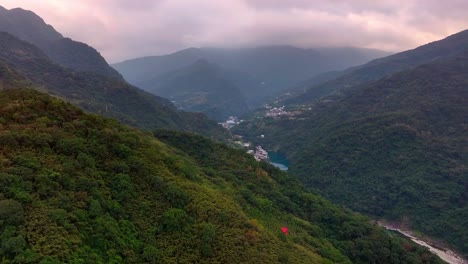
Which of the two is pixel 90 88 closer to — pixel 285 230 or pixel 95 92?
pixel 95 92

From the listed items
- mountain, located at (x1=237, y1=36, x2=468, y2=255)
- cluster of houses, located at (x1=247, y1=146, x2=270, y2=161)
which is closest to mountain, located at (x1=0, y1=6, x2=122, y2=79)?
cluster of houses, located at (x1=247, y1=146, x2=270, y2=161)

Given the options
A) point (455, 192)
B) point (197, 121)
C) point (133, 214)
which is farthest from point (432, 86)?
point (133, 214)

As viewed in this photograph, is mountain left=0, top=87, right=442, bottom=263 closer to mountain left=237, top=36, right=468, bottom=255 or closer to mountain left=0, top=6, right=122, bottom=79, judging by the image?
mountain left=237, top=36, right=468, bottom=255

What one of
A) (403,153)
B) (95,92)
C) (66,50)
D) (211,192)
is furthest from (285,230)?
(66,50)

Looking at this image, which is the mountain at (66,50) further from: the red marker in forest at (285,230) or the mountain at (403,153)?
→ the red marker in forest at (285,230)

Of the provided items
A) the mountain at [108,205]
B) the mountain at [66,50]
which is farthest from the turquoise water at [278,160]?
the mountain at [66,50]

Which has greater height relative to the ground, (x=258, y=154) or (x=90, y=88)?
(x=90, y=88)

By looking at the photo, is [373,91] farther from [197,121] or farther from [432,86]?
[197,121]

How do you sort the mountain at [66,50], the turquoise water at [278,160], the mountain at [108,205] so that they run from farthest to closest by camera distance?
the mountain at [66,50] → the turquoise water at [278,160] → the mountain at [108,205]
